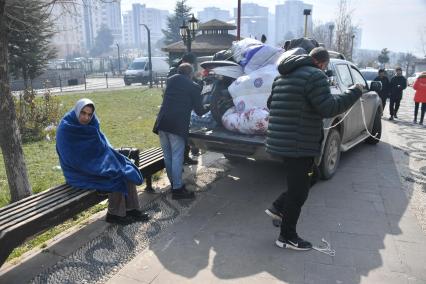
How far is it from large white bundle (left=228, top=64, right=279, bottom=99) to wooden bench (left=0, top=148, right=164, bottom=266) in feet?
7.88

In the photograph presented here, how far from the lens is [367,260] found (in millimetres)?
3566

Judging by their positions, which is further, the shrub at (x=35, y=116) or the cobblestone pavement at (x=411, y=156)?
the shrub at (x=35, y=116)

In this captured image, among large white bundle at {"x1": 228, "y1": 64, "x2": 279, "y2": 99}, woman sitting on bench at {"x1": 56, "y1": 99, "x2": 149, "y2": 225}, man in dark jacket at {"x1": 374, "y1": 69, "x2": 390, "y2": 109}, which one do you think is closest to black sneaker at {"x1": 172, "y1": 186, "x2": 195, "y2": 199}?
woman sitting on bench at {"x1": 56, "y1": 99, "x2": 149, "y2": 225}

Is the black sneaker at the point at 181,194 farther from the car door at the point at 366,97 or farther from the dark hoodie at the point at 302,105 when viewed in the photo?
the car door at the point at 366,97

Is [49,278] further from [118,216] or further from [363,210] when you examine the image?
[363,210]

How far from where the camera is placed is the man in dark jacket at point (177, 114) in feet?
16.0

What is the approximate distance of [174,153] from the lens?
16.6ft

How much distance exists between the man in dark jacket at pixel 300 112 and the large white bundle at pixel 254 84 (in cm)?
175

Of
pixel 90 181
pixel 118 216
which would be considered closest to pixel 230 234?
pixel 118 216

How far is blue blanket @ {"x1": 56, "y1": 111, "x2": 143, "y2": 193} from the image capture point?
3.95m

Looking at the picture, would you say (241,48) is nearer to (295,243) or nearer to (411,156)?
(295,243)

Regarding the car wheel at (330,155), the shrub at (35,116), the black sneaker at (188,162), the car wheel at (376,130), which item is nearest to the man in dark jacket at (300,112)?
the car wheel at (330,155)

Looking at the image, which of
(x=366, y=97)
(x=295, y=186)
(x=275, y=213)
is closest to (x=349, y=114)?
(x=366, y=97)

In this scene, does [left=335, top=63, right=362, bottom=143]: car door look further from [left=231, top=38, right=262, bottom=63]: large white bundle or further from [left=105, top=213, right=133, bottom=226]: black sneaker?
[left=105, top=213, right=133, bottom=226]: black sneaker
